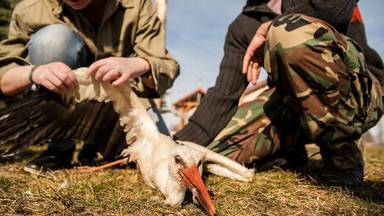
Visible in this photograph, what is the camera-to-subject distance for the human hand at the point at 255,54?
2157mm

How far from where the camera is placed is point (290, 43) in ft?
5.95

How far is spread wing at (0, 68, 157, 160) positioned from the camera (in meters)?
1.89

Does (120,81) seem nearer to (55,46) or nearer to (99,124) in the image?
(99,124)

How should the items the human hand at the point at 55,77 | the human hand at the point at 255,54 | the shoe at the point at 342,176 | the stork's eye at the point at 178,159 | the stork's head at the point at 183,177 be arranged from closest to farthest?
the stork's head at the point at 183,177 < the stork's eye at the point at 178,159 < the human hand at the point at 55,77 < the shoe at the point at 342,176 < the human hand at the point at 255,54

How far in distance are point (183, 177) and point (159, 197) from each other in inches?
8.0

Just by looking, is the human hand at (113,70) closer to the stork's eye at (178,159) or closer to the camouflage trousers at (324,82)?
the stork's eye at (178,159)

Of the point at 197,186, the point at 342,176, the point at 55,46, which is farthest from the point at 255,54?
the point at 55,46

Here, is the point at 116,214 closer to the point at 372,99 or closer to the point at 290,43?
the point at 290,43

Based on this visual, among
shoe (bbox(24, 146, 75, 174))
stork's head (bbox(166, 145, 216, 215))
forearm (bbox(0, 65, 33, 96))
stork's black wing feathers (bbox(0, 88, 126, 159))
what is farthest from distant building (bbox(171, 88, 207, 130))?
stork's head (bbox(166, 145, 216, 215))

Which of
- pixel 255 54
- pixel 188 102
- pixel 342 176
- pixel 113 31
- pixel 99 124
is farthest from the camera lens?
pixel 188 102

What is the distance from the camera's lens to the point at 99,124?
2172 millimetres

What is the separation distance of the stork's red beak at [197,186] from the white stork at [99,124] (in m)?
0.20

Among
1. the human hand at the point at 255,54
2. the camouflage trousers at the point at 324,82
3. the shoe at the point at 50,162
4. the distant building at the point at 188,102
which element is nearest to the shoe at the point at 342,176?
the camouflage trousers at the point at 324,82

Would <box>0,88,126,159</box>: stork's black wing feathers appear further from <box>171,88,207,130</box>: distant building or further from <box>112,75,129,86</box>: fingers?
<box>171,88,207,130</box>: distant building
